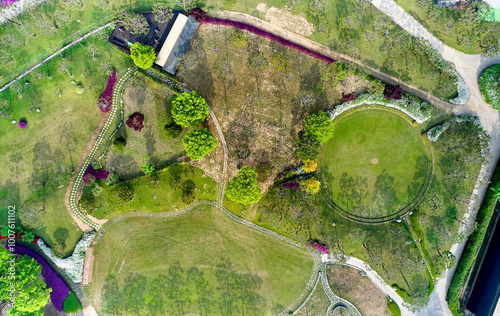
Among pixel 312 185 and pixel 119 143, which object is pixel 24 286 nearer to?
pixel 119 143

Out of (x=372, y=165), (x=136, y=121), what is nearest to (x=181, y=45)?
(x=136, y=121)

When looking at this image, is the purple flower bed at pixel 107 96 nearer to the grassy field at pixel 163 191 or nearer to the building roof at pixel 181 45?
the building roof at pixel 181 45

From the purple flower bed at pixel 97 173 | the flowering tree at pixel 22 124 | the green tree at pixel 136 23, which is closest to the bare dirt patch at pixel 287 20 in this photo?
the green tree at pixel 136 23

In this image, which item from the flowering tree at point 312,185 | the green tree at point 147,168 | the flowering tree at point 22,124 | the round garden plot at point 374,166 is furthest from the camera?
the round garden plot at point 374,166

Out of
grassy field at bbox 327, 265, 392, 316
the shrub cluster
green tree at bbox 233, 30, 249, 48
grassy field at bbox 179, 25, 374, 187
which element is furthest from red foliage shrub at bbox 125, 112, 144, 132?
grassy field at bbox 327, 265, 392, 316

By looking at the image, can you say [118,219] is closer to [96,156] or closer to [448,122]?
[96,156]

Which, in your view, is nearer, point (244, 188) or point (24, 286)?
point (24, 286)

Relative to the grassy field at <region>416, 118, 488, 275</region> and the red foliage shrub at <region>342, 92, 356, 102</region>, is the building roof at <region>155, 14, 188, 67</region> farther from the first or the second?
the grassy field at <region>416, 118, 488, 275</region>
